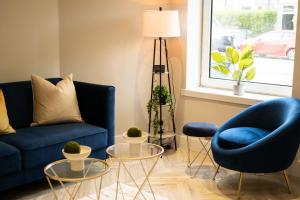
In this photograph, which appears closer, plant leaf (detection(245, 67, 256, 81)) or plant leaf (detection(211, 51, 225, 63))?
plant leaf (detection(245, 67, 256, 81))

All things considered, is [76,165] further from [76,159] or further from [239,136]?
[239,136]

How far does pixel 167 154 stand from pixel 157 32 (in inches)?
50.0

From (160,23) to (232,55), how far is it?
782 mm

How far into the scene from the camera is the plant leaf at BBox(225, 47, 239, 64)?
168 inches

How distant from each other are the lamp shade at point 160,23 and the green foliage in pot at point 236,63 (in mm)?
553

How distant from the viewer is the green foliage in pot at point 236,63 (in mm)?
4227

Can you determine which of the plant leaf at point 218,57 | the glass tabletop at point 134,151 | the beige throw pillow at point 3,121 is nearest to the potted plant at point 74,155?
the glass tabletop at point 134,151

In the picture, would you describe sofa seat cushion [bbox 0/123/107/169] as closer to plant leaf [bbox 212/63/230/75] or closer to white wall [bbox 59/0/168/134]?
white wall [bbox 59/0/168/134]

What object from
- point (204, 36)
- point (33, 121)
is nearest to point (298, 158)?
point (204, 36)

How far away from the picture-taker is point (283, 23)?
13.5ft

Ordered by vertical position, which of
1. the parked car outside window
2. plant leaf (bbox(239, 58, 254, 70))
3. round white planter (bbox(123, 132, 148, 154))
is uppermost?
the parked car outside window

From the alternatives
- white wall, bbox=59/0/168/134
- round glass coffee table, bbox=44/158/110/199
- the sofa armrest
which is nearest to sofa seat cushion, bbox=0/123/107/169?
the sofa armrest

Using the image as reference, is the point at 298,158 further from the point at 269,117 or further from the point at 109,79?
the point at 109,79

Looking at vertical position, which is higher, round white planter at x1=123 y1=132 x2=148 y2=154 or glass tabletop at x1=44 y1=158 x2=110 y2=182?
round white planter at x1=123 y1=132 x2=148 y2=154
